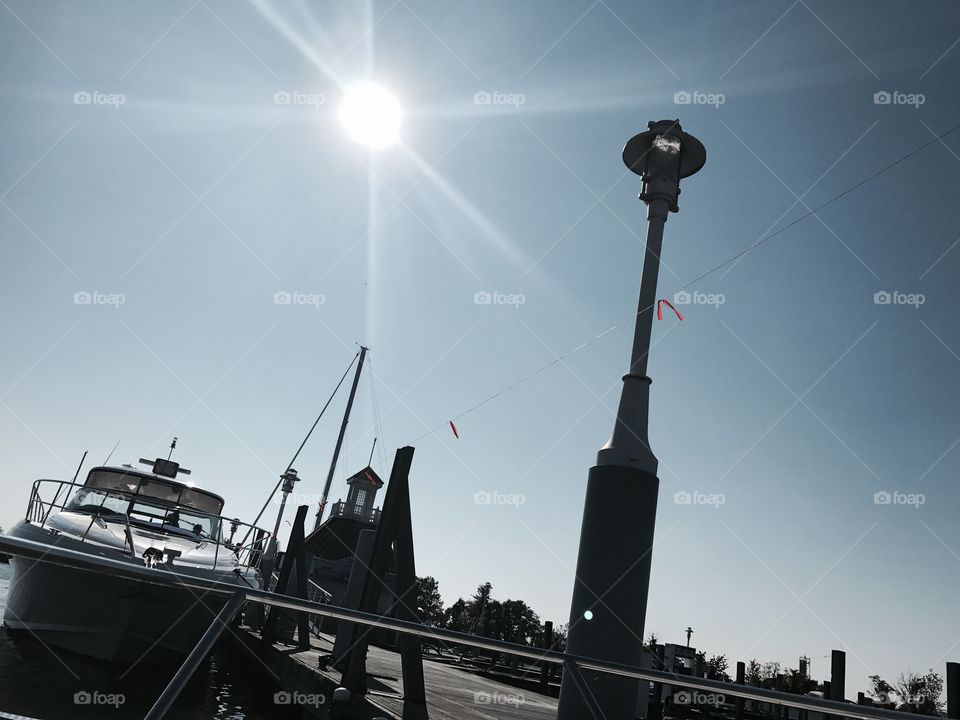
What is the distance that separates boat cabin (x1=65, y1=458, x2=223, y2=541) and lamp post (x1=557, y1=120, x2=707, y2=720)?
9.45 metres

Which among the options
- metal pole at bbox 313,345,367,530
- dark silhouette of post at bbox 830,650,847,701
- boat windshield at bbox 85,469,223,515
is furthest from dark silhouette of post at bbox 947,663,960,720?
metal pole at bbox 313,345,367,530

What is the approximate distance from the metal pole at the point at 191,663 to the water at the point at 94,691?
19.5 feet

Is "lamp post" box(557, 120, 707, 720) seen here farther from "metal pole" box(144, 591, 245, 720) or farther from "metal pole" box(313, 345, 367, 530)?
"metal pole" box(313, 345, 367, 530)

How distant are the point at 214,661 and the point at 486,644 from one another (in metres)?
15.4

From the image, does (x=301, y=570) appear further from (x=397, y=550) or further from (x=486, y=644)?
(x=486, y=644)

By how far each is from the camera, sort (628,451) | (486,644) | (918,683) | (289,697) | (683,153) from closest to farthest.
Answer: (486,644) → (628,451) → (683,153) → (289,697) → (918,683)

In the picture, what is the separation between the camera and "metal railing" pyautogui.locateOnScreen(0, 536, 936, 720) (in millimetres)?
2396

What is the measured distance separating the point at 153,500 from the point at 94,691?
154 inches

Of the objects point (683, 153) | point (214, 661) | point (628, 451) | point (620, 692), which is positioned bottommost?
point (214, 661)

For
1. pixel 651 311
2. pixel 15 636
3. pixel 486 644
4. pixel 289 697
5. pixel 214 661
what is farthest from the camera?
pixel 214 661

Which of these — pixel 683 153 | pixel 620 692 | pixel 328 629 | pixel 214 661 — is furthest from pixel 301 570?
pixel 328 629

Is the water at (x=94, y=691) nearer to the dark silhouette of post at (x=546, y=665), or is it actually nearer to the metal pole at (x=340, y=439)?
the dark silhouette of post at (x=546, y=665)

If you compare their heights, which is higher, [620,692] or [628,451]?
[628,451]

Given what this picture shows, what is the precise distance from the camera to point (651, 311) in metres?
4.38
